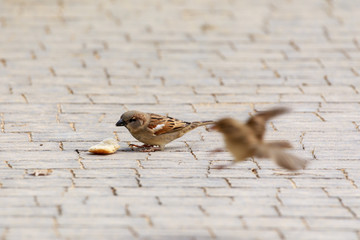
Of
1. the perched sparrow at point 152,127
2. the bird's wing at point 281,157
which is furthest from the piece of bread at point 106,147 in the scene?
the bird's wing at point 281,157

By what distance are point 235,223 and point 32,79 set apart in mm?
5170

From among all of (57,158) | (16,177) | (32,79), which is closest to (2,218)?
(16,177)

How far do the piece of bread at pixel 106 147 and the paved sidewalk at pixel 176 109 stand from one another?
0.07 metres

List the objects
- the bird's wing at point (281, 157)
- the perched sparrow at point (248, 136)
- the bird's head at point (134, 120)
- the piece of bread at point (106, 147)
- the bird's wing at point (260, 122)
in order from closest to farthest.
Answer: the bird's wing at point (281, 157) < the perched sparrow at point (248, 136) < the bird's wing at point (260, 122) < the piece of bread at point (106, 147) < the bird's head at point (134, 120)

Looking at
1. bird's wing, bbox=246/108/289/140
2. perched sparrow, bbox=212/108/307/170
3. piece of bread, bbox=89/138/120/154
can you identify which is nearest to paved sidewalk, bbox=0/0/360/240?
piece of bread, bbox=89/138/120/154

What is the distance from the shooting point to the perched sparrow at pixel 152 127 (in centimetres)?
760

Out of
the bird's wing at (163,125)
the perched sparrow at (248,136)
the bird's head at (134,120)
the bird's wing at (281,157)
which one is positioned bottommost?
the bird's wing at (281,157)

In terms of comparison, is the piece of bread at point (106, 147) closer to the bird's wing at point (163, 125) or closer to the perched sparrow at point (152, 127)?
the perched sparrow at point (152, 127)

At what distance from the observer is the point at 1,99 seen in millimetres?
9422

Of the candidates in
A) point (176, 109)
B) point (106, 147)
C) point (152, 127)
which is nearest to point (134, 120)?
point (152, 127)

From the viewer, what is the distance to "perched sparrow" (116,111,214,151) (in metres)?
7.60

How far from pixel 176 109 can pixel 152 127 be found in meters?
1.55

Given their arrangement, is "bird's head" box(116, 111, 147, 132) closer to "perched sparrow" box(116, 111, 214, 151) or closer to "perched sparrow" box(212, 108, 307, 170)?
"perched sparrow" box(116, 111, 214, 151)

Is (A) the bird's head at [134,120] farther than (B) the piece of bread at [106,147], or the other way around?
(A) the bird's head at [134,120]
